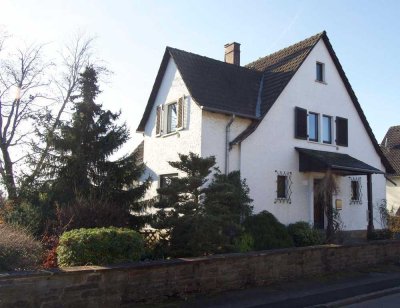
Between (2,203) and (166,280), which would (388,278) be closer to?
(166,280)

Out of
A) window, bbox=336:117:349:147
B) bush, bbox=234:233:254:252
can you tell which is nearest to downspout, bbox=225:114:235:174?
bush, bbox=234:233:254:252

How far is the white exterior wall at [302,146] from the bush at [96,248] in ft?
27.8

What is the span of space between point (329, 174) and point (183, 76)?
22.5 ft

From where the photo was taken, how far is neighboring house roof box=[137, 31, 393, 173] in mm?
16734

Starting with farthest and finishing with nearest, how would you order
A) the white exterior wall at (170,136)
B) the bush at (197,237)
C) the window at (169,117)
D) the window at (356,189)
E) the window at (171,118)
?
the window at (356,189) < the window at (171,118) < the window at (169,117) < the white exterior wall at (170,136) < the bush at (197,237)

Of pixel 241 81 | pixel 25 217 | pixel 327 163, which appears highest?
pixel 241 81

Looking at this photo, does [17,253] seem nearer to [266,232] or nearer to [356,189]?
[266,232]

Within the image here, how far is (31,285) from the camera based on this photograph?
6578 millimetres

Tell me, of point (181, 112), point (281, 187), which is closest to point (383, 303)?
point (281, 187)

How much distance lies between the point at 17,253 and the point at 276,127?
1228cm

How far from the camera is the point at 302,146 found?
18672mm

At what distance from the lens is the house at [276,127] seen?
54.2 ft

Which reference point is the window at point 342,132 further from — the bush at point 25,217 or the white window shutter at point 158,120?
the bush at point 25,217

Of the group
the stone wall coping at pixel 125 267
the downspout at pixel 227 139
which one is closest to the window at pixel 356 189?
the downspout at pixel 227 139
